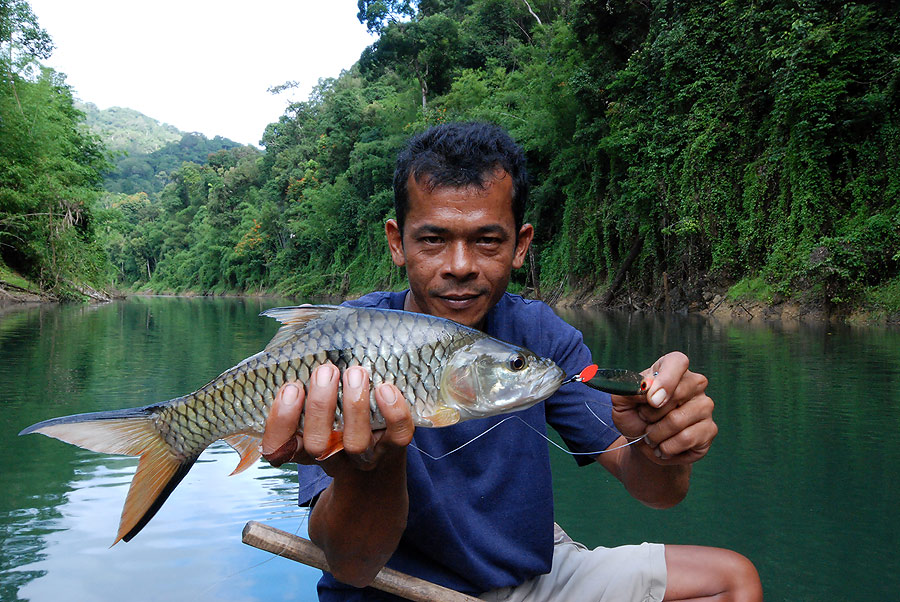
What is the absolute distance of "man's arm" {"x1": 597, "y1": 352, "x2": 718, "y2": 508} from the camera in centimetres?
169

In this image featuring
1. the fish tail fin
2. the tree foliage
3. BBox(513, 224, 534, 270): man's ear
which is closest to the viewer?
the fish tail fin

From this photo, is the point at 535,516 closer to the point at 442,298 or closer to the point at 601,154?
the point at 442,298

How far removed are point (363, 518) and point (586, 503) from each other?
2937 mm

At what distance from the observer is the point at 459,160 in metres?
2.30

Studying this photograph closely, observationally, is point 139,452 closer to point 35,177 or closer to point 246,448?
point 246,448

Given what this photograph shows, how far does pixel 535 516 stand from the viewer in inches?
84.2

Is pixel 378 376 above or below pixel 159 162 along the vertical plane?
below

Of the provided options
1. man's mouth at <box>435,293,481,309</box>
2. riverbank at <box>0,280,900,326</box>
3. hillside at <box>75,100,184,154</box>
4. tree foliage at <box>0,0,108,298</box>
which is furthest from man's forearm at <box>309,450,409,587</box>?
hillside at <box>75,100,184,154</box>

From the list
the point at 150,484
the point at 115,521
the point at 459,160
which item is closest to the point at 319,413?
the point at 150,484

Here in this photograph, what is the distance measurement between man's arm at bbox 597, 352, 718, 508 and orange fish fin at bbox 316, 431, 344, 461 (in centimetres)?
77

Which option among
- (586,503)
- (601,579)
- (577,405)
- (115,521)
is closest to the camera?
(601,579)

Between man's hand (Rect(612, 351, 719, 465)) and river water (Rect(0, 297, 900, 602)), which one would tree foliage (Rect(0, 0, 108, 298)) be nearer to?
river water (Rect(0, 297, 900, 602))

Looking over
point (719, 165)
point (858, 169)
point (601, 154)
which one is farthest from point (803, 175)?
point (601, 154)

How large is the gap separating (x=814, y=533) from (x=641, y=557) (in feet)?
7.18
